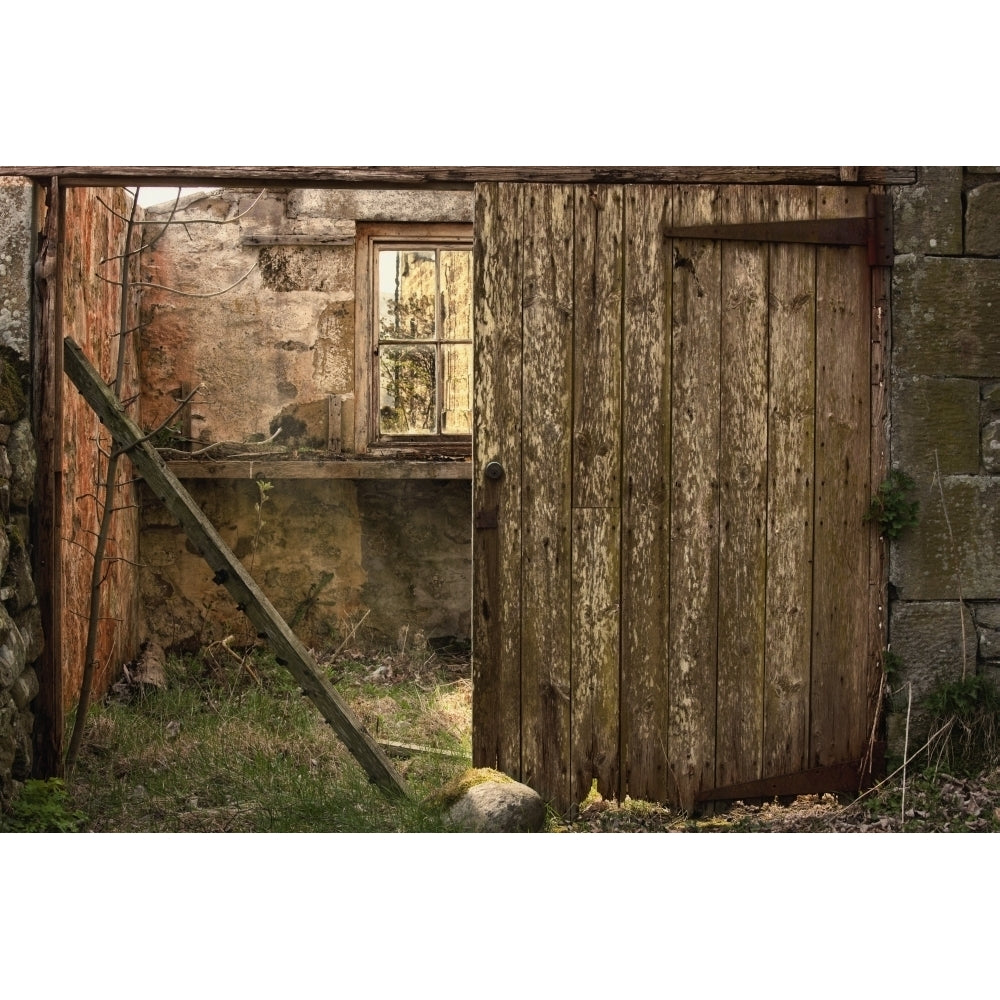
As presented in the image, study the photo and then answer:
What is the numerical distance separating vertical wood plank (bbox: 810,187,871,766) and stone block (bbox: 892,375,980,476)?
12cm

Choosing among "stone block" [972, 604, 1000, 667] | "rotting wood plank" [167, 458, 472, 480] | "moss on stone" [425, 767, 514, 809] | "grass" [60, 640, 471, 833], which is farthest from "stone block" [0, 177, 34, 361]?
"stone block" [972, 604, 1000, 667]

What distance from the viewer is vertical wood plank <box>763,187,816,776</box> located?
13.0 feet

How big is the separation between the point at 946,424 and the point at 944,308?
0.42 m

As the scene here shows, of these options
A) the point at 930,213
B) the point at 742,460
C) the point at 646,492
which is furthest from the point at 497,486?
the point at 930,213

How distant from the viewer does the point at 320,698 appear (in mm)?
4121

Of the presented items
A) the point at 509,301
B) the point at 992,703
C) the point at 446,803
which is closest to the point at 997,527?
the point at 992,703

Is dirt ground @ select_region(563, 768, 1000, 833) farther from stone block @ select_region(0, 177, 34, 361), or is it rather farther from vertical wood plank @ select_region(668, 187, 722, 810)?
stone block @ select_region(0, 177, 34, 361)

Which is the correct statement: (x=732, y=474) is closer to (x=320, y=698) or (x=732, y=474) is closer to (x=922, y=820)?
(x=922, y=820)

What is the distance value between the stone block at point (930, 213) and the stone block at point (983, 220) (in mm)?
34

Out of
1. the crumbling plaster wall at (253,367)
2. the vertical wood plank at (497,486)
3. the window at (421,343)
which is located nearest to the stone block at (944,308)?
the vertical wood plank at (497,486)

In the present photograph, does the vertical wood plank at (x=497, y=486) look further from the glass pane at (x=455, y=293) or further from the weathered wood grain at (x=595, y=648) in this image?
the glass pane at (x=455, y=293)

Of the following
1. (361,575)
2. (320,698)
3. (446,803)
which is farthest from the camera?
→ (361,575)

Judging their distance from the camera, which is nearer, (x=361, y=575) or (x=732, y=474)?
(x=732, y=474)

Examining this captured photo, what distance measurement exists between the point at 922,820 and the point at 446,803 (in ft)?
5.54
